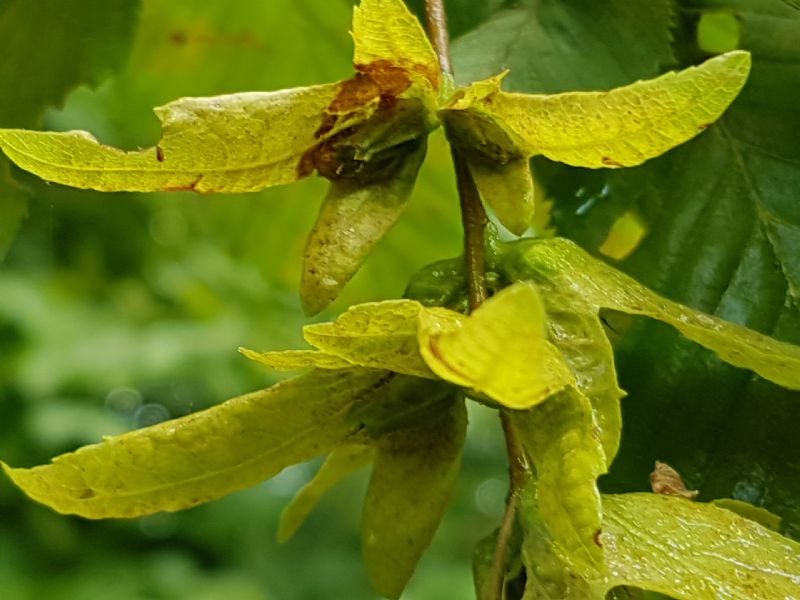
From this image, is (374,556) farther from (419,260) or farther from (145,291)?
(145,291)

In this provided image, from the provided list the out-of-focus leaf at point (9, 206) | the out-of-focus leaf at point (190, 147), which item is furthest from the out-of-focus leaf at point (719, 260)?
the out-of-focus leaf at point (9, 206)

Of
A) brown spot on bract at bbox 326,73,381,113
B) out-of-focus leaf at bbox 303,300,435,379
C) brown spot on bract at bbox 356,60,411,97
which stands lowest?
out-of-focus leaf at bbox 303,300,435,379

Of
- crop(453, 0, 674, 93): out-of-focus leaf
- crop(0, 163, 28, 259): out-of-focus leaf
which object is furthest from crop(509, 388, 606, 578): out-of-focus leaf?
crop(0, 163, 28, 259): out-of-focus leaf

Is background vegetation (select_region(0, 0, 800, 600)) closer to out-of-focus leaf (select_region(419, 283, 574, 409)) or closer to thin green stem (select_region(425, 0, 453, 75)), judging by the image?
thin green stem (select_region(425, 0, 453, 75))

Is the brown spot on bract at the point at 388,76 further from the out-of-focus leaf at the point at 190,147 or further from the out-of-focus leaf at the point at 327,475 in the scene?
A: the out-of-focus leaf at the point at 327,475

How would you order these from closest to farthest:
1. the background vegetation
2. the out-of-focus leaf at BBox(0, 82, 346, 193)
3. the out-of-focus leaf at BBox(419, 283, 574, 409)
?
the out-of-focus leaf at BBox(419, 283, 574, 409) → the out-of-focus leaf at BBox(0, 82, 346, 193) → the background vegetation

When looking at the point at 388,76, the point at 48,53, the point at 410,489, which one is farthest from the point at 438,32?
the point at 48,53

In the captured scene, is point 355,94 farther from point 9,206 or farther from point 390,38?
point 9,206
